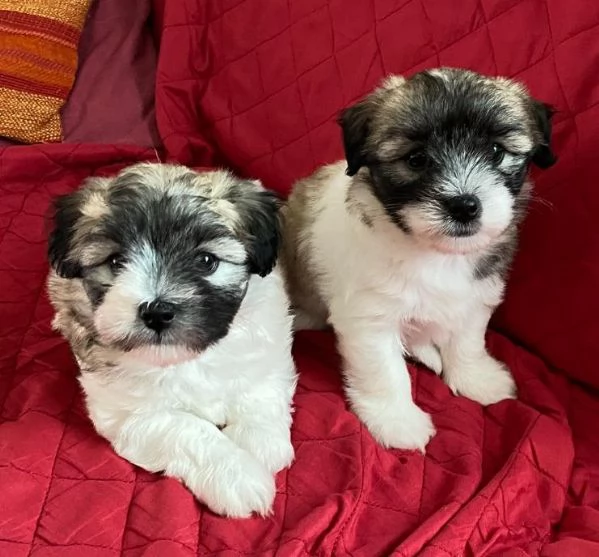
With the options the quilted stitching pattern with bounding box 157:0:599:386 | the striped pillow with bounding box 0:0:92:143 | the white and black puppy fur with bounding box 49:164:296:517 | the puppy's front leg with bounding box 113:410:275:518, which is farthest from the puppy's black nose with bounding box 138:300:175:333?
the striped pillow with bounding box 0:0:92:143

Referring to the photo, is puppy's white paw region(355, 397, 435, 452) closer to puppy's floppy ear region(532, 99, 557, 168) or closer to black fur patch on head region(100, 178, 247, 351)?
black fur patch on head region(100, 178, 247, 351)

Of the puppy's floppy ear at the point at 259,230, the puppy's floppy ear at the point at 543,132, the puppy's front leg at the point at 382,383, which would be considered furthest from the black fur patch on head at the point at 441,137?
the puppy's front leg at the point at 382,383

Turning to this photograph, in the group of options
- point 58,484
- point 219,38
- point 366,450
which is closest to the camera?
point 58,484

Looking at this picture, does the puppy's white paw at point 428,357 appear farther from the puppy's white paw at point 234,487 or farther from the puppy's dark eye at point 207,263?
the puppy's dark eye at point 207,263

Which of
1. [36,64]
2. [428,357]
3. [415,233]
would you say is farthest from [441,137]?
[36,64]

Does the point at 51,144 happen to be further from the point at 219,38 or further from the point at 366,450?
the point at 366,450

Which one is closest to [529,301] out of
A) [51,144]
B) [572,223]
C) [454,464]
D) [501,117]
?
[572,223]
